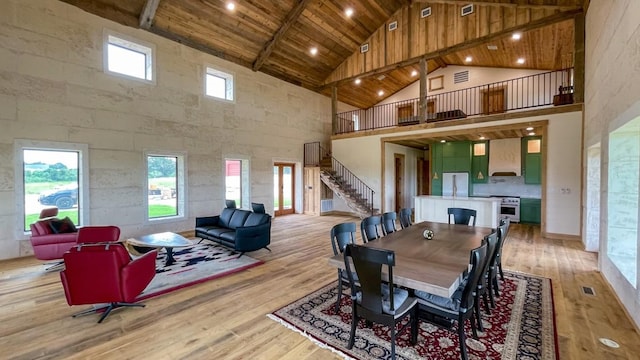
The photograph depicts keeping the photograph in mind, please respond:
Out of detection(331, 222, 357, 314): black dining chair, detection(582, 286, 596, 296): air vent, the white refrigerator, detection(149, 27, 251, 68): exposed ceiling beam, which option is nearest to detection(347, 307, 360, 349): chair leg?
detection(331, 222, 357, 314): black dining chair

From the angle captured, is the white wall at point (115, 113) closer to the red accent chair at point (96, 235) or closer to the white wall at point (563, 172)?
the red accent chair at point (96, 235)

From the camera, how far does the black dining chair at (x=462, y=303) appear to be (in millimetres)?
2061

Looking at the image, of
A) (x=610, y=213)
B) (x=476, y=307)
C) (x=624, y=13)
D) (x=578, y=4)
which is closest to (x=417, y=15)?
(x=578, y=4)

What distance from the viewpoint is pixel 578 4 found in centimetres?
575

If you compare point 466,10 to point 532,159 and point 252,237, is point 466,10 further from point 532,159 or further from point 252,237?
point 252,237

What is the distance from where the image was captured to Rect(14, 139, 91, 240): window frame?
16.0ft

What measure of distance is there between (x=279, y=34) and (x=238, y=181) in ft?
15.2

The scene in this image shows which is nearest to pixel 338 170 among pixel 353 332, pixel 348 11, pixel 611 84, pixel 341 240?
pixel 348 11

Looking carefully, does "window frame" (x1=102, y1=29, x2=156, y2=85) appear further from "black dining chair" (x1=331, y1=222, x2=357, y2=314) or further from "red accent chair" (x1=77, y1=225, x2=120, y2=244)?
"black dining chair" (x1=331, y1=222, x2=357, y2=314)

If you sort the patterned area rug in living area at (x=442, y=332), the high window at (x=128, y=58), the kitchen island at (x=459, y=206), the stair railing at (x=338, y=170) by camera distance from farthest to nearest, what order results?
the stair railing at (x=338, y=170), the kitchen island at (x=459, y=206), the high window at (x=128, y=58), the patterned area rug in living area at (x=442, y=332)

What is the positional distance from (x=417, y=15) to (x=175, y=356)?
9934 millimetres

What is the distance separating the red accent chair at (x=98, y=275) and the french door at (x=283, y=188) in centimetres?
680

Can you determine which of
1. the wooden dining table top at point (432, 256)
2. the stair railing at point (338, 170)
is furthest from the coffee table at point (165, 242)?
the stair railing at point (338, 170)

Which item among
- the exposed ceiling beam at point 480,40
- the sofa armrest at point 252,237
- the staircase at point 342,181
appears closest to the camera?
the sofa armrest at point 252,237
